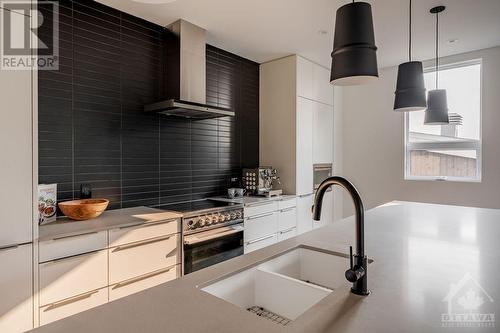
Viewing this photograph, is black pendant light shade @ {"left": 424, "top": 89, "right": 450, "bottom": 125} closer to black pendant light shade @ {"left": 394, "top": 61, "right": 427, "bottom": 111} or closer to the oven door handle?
black pendant light shade @ {"left": 394, "top": 61, "right": 427, "bottom": 111}

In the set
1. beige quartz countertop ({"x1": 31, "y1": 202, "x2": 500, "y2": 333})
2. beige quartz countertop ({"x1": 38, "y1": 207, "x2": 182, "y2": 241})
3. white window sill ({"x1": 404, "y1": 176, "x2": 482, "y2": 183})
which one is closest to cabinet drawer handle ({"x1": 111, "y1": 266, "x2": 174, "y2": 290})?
beige quartz countertop ({"x1": 38, "y1": 207, "x2": 182, "y2": 241})

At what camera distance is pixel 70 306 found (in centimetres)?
188

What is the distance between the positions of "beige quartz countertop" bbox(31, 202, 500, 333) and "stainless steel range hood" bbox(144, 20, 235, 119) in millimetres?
1748

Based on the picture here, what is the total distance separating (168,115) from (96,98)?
0.71 meters

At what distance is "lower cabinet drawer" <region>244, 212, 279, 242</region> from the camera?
309cm

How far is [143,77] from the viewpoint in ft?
9.45

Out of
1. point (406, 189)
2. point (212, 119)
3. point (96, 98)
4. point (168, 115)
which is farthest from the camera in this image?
point (406, 189)

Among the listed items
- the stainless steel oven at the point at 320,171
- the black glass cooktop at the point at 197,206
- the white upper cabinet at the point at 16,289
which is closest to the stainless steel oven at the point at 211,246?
the black glass cooktop at the point at 197,206

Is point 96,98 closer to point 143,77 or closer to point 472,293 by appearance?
point 143,77

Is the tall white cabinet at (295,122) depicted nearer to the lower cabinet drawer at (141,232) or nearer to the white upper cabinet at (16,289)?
the lower cabinet drawer at (141,232)

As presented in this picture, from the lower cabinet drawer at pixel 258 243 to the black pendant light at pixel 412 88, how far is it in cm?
191

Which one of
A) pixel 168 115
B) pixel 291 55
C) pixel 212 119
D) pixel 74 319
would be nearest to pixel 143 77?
pixel 168 115

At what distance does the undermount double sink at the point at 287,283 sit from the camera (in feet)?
3.78

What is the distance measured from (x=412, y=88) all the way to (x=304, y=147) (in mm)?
1920
